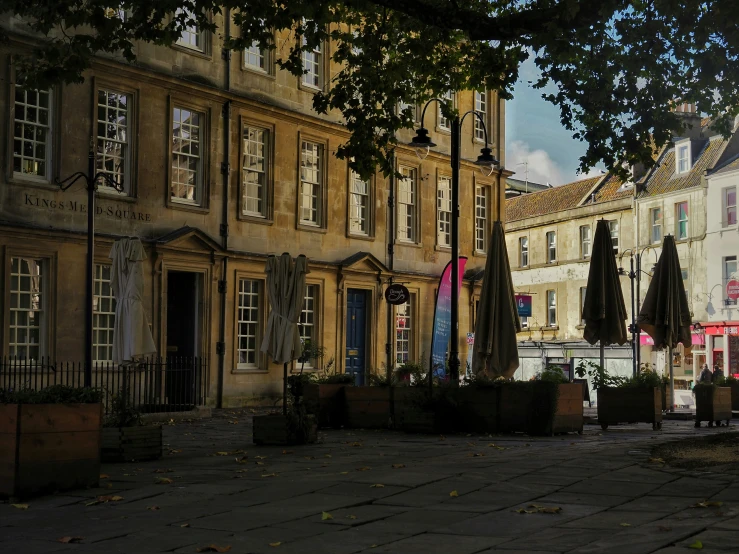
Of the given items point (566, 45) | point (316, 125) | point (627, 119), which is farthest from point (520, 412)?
point (316, 125)

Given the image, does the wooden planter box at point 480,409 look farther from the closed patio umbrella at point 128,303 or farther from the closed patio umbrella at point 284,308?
the closed patio umbrella at point 128,303

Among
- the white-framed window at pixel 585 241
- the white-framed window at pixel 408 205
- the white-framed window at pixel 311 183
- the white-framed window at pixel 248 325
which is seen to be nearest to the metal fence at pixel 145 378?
the white-framed window at pixel 248 325

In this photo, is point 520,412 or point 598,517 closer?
point 598,517

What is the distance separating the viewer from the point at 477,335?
18.4 metres

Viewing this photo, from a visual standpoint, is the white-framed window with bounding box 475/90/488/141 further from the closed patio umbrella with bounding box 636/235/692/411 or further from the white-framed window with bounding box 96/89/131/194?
the white-framed window with bounding box 96/89/131/194

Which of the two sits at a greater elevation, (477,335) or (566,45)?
(566,45)

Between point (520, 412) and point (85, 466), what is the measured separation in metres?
8.82

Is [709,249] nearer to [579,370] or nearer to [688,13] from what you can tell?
[579,370]

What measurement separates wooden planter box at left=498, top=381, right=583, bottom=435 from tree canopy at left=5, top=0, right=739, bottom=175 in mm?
3797

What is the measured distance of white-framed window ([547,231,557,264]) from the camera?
6134cm

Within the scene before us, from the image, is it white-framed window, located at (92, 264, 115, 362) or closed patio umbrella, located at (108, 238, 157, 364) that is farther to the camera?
white-framed window, located at (92, 264, 115, 362)

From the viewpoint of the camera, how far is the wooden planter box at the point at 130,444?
41.1 feet

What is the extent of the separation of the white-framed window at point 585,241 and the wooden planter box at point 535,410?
41.9 meters

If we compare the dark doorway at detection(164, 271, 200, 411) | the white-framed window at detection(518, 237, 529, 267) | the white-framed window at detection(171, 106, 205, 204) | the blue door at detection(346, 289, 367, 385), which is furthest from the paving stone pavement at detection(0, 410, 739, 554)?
the white-framed window at detection(518, 237, 529, 267)
